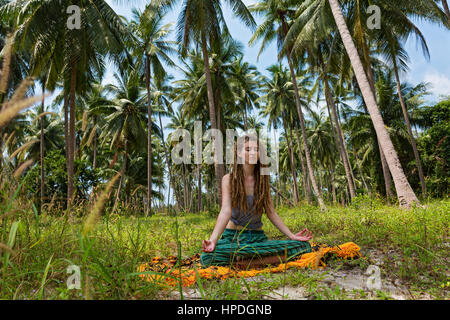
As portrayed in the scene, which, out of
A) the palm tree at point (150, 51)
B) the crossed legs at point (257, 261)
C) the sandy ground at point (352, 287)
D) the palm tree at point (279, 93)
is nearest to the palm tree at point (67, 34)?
the palm tree at point (150, 51)

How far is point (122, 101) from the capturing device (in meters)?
21.6

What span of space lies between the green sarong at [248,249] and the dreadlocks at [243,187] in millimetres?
315

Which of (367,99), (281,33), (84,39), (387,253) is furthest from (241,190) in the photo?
(281,33)

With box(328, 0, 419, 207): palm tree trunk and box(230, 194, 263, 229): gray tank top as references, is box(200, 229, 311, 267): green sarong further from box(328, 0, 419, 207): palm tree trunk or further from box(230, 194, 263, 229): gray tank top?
box(328, 0, 419, 207): palm tree trunk

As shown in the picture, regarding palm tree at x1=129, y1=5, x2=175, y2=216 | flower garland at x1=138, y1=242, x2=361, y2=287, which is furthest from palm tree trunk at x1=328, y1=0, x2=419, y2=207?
palm tree at x1=129, y1=5, x2=175, y2=216

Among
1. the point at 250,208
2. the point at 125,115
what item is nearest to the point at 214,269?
the point at 250,208

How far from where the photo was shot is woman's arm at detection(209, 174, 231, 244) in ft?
8.70

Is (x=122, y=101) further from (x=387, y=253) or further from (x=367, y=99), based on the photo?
(x=387, y=253)

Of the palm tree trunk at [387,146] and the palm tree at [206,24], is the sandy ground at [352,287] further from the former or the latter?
the palm tree at [206,24]

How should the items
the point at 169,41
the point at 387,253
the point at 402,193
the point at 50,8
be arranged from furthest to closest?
the point at 169,41 → the point at 50,8 → the point at 402,193 → the point at 387,253

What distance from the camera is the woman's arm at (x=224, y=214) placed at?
2.65 meters

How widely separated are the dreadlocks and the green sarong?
315mm
